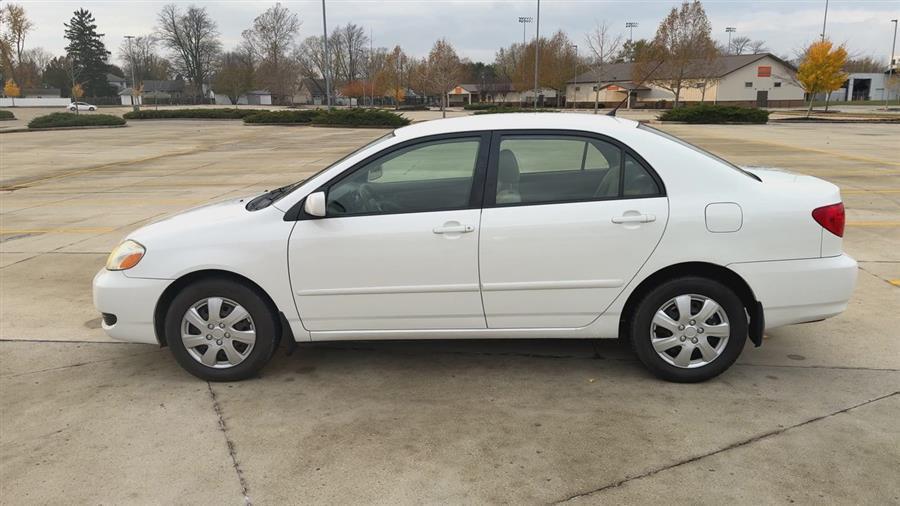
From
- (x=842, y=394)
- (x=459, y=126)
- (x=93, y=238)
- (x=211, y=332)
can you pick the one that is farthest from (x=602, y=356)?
(x=93, y=238)

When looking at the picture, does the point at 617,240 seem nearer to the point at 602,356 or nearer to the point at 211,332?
the point at 602,356

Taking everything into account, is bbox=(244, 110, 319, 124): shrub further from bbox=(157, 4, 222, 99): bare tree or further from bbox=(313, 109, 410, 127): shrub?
bbox=(157, 4, 222, 99): bare tree

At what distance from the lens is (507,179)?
12.8 ft

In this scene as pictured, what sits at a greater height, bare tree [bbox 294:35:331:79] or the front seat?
bare tree [bbox 294:35:331:79]

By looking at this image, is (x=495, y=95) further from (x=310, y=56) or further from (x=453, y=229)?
(x=453, y=229)

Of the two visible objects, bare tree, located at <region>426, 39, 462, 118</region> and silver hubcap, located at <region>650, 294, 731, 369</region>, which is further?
bare tree, located at <region>426, 39, 462, 118</region>

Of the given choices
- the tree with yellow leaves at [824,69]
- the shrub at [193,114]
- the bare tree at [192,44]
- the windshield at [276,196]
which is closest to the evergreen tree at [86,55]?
the bare tree at [192,44]

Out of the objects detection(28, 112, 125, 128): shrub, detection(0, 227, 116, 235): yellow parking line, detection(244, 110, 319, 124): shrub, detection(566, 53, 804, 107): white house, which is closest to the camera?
detection(0, 227, 116, 235): yellow parking line

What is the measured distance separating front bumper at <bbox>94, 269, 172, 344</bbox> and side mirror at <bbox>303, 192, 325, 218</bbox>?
1.01 meters

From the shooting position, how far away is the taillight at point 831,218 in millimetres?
3756

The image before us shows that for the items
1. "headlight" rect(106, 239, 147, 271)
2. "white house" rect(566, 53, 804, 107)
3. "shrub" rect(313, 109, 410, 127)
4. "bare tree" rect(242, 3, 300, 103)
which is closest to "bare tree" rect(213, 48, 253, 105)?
"bare tree" rect(242, 3, 300, 103)

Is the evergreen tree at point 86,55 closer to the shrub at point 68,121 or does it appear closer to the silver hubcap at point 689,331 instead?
the shrub at point 68,121

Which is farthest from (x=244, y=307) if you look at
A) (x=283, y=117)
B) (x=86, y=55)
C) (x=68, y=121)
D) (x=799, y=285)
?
(x=86, y=55)

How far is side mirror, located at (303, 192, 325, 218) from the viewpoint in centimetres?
378
